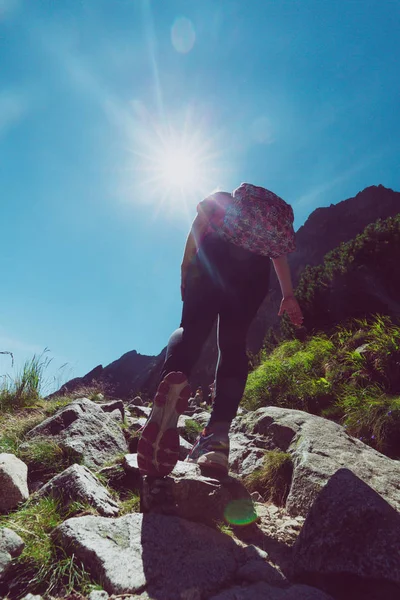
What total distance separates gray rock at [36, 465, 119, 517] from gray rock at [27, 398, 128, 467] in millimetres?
563

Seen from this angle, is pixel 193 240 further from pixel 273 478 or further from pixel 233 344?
pixel 273 478

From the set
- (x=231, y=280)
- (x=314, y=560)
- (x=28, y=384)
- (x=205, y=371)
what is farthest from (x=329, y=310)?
(x=205, y=371)

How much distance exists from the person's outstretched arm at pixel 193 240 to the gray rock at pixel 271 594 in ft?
4.96

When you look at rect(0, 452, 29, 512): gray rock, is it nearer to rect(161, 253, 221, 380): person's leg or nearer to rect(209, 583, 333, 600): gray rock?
rect(161, 253, 221, 380): person's leg

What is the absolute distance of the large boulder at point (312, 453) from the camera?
207 cm

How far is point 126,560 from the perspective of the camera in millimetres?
1249

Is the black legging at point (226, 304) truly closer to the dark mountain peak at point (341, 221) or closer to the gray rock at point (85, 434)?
the gray rock at point (85, 434)

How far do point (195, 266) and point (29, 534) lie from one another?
1579mm

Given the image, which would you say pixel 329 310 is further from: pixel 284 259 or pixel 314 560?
pixel 314 560

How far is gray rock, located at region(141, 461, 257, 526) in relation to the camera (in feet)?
5.48

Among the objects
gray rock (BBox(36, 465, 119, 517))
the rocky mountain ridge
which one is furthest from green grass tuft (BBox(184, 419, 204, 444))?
the rocky mountain ridge

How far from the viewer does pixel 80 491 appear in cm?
170

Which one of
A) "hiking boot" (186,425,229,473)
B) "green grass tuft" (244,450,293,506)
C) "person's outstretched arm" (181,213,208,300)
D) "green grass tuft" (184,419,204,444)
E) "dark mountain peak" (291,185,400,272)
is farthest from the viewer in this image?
"dark mountain peak" (291,185,400,272)

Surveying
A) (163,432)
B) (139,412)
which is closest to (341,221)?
(139,412)
